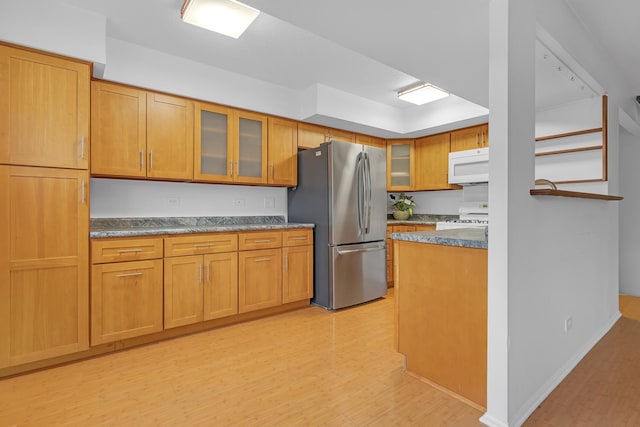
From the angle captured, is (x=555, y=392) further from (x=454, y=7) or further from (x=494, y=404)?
(x=454, y=7)

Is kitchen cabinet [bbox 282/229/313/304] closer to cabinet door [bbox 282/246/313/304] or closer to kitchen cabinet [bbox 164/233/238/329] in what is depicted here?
cabinet door [bbox 282/246/313/304]

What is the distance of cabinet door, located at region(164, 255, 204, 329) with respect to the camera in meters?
2.71

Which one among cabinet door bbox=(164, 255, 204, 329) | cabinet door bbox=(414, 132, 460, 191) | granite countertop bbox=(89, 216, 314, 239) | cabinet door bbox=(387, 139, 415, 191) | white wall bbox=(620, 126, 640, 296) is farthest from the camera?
cabinet door bbox=(387, 139, 415, 191)

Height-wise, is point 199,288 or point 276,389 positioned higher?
point 199,288

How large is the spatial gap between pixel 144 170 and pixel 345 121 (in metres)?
2.27

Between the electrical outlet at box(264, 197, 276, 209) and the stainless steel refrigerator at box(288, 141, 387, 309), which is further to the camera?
the electrical outlet at box(264, 197, 276, 209)

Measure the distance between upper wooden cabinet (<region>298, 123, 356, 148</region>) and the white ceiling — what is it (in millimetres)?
562

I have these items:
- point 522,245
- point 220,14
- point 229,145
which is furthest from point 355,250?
point 220,14

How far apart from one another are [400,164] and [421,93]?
141 centimetres

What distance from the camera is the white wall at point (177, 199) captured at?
9.64ft

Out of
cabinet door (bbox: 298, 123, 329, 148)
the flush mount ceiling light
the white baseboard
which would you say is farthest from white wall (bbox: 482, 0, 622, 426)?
cabinet door (bbox: 298, 123, 329, 148)

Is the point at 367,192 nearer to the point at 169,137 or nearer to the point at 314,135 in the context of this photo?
the point at 314,135

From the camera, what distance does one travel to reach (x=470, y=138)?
425 cm

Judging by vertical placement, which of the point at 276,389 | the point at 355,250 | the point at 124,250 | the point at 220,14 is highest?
the point at 220,14
